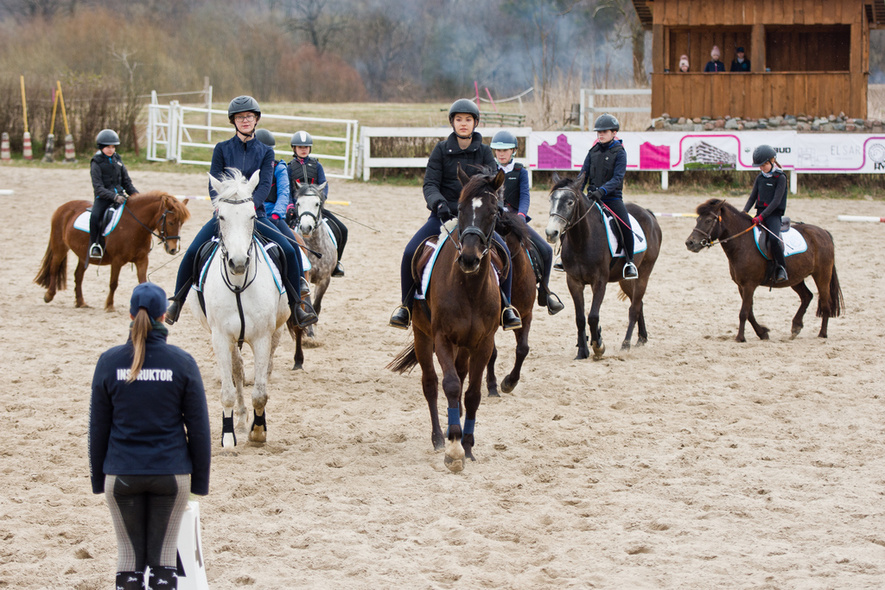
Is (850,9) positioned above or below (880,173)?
above

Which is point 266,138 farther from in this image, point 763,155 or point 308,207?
point 763,155

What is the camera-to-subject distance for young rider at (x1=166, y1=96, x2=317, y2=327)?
23.2 ft

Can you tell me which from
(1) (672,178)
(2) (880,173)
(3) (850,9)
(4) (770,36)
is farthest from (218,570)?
(4) (770,36)

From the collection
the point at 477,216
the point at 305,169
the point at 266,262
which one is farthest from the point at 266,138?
the point at 477,216

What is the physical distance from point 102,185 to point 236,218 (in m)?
6.70

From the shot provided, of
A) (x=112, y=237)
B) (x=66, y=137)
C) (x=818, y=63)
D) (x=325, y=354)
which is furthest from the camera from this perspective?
(x=818, y=63)

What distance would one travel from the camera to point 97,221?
39.5 feet

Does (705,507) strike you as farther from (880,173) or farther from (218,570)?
(880,173)

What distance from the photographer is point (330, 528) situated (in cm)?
527

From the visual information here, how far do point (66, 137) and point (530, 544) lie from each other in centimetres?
2312

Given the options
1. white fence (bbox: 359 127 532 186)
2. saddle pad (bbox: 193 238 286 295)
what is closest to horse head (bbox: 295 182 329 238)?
saddle pad (bbox: 193 238 286 295)

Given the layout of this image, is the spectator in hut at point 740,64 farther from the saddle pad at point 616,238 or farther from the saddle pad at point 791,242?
the saddle pad at point 616,238

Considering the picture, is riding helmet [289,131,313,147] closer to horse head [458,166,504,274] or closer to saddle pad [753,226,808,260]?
horse head [458,166,504,274]

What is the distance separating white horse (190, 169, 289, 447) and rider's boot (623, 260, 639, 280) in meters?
4.64
